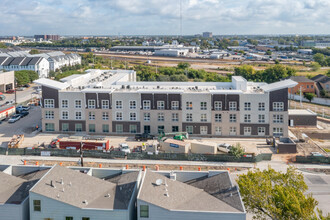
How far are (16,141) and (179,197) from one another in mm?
38756

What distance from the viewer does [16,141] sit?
56.0m

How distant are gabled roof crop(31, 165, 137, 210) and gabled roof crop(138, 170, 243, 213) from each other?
167 cm

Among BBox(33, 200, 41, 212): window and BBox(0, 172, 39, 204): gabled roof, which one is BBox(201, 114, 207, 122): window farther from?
BBox(33, 200, 41, 212): window

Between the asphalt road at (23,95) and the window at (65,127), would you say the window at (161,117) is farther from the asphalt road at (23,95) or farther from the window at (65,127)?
the asphalt road at (23,95)

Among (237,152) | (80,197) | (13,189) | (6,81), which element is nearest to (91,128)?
(237,152)

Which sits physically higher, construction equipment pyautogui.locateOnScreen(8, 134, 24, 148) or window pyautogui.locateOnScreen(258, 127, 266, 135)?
window pyautogui.locateOnScreen(258, 127, 266, 135)

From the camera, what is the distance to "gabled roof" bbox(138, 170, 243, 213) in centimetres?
2489

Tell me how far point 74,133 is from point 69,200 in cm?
3811

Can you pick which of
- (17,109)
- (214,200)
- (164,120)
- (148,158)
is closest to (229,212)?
(214,200)

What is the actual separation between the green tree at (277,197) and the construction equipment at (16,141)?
4015cm

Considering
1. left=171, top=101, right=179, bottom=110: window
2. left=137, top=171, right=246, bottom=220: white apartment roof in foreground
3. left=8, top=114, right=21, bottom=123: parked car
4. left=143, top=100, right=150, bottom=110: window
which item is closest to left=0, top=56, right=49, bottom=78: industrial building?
left=8, top=114, right=21, bottom=123: parked car

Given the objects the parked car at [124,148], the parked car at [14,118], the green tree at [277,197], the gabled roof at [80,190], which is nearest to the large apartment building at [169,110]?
the parked car at [124,148]

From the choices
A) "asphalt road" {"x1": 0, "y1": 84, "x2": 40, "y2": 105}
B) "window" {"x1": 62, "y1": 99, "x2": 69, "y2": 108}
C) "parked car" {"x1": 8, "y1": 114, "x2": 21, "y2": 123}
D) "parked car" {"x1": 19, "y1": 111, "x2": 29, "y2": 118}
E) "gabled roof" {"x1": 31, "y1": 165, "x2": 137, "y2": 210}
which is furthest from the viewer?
"asphalt road" {"x1": 0, "y1": 84, "x2": 40, "y2": 105}

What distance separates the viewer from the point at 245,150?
5359 centimetres
